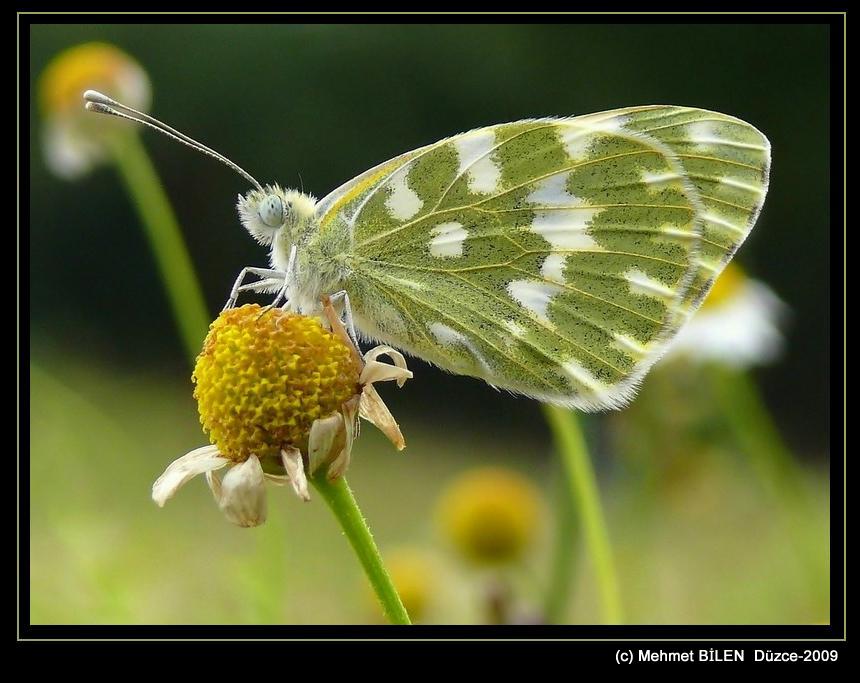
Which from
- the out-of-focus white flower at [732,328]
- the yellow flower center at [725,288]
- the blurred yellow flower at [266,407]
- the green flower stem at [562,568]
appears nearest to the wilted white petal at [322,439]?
the blurred yellow flower at [266,407]

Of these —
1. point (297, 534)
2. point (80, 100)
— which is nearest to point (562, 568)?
point (80, 100)

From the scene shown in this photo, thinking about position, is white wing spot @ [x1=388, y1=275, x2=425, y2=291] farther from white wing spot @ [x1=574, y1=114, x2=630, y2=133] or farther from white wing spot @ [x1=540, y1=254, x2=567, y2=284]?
white wing spot @ [x1=574, y1=114, x2=630, y2=133]

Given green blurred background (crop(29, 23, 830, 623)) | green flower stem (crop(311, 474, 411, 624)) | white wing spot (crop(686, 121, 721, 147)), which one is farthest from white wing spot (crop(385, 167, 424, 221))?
green blurred background (crop(29, 23, 830, 623))

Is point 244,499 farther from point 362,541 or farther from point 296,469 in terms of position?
point 362,541

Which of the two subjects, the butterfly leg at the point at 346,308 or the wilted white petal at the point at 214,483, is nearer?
the wilted white petal at the point at 214,483

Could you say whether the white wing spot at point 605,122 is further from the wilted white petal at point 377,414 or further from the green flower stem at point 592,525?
the wilted white petal at point 377,414
